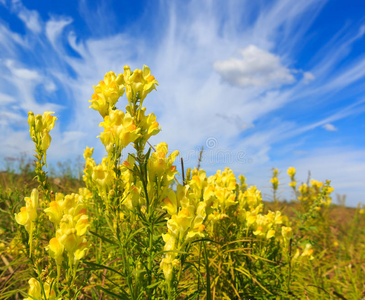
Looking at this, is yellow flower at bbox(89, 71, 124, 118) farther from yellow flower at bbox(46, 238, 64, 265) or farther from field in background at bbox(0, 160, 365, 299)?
field in background at bbox(0, 160, 365, 299)

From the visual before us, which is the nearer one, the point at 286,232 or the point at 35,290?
the point at 35,290

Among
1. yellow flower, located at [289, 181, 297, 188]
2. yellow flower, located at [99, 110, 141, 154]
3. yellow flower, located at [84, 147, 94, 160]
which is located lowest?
yellow flower, located at [99, 110, 141, 154]

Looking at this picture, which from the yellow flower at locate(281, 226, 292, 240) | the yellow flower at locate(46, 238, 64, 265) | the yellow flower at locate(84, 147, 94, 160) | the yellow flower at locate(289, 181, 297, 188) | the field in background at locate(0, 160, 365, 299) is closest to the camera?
the yellow flower at locate(46, 238, 64, 265)

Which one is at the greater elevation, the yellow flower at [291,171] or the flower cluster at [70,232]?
the yellow flower at [291,171]

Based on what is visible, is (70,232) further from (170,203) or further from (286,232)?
(286,232)

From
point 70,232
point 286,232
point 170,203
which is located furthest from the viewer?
point 286,232

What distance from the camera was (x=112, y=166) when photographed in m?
1.05

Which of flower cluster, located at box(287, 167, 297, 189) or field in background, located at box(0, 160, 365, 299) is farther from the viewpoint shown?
flower cluster, located at box(287, 167, 297, 189)

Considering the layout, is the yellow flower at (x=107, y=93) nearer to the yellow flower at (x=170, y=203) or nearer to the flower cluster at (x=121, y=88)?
the flower cluster at (x=121, y=88)

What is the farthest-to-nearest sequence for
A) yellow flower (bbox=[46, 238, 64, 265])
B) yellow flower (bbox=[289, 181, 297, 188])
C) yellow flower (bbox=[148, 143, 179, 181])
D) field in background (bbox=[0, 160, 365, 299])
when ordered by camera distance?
1. yellow flower (bbox=[289, 181, 297, 188])
2. field in background (bbox=[0, 160, 365, 299])
3. yellow flower (bbox=[148, 143, 179, 181])
4. yellow flower (bbox=[46, 238, 64, 265])

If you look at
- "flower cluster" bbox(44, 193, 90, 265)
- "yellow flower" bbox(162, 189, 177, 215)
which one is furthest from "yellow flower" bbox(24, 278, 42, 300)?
"yellow flower" bbox(162, 189, 177, 215)

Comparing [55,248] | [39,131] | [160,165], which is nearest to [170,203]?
[160,165]

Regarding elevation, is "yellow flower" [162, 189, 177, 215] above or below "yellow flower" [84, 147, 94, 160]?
below

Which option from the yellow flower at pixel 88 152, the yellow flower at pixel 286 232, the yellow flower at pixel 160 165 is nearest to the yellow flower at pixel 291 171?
the yellow flower at pixel 286 232
